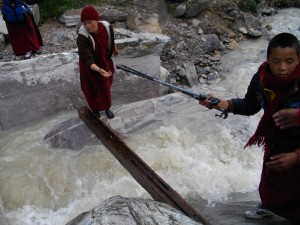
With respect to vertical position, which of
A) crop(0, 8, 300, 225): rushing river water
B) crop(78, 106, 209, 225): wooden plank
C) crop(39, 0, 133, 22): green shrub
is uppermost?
crop(39, 0, 133, 22): green shrub

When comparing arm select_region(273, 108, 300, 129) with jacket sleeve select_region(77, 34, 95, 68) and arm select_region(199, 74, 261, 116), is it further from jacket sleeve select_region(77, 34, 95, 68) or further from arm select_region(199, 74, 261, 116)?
jacket sleeve select_region(77, 34, 95, 68)

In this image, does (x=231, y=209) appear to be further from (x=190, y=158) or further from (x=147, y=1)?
(x=147, y=1)

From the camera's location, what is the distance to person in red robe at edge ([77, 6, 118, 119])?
380 cm

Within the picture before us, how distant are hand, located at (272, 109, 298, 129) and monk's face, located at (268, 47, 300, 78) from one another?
21 cm

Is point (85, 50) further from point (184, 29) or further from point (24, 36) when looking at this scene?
point (184, 29)

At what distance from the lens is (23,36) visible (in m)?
5.55

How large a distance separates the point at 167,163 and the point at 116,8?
4.84m

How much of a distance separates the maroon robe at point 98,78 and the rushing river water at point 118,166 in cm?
66

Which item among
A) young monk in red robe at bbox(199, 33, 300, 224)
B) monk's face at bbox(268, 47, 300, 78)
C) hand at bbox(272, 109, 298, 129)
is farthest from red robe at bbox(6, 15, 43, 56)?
hand at bbox(272, 109, 298, 129)

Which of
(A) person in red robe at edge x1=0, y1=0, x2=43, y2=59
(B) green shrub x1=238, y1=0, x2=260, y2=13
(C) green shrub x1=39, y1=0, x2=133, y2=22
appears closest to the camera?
(A) person in red robe at edge x1=0, y1=0, x2=43, y2=59

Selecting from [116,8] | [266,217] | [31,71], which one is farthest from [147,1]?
[266,217]

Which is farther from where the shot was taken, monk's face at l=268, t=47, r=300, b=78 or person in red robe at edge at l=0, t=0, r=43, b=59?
person in red robe at edge at l=0, t=0, r=43, b=59

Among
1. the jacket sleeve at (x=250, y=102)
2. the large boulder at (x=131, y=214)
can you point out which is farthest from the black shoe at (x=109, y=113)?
the large boulder at (x=131, y=214)

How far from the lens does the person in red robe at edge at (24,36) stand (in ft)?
17.9
